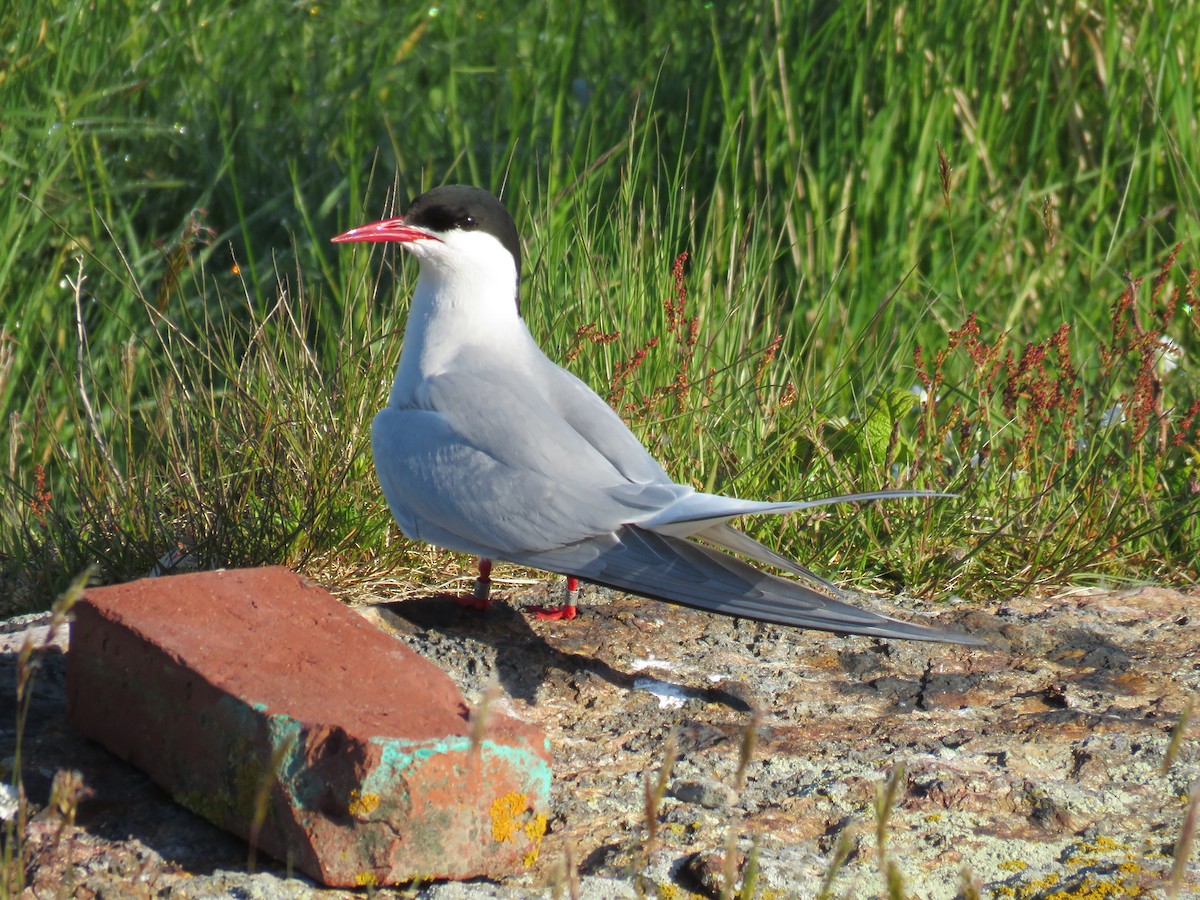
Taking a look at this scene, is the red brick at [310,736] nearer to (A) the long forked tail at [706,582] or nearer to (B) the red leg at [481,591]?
(A) the long forked tail at [706,582]

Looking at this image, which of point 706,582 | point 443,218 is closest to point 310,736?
point 706,582

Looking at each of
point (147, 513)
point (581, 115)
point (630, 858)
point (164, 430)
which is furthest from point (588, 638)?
point (581, 115)

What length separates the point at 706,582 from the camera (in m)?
2.26

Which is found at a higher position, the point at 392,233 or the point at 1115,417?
the point at 392,233

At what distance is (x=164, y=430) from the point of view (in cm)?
332

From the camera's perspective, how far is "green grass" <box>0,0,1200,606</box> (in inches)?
121

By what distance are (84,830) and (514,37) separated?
13.6ft

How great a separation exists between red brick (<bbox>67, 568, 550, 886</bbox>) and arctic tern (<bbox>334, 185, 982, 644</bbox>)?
445mm

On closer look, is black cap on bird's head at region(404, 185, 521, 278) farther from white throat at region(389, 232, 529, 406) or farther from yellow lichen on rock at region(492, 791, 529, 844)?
yellow lichen on rock at region(492, 791, 529, 844)

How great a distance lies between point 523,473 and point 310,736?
872 mm

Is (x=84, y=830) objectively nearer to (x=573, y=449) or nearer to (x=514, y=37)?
(x=573, y=449)

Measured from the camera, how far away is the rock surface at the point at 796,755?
1.83 metres

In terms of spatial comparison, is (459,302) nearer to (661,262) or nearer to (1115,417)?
(661,262)

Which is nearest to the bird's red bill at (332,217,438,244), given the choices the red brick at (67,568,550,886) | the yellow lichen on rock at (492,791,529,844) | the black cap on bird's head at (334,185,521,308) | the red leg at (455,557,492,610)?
the black cap on bird's head at (334,185,521,308)
